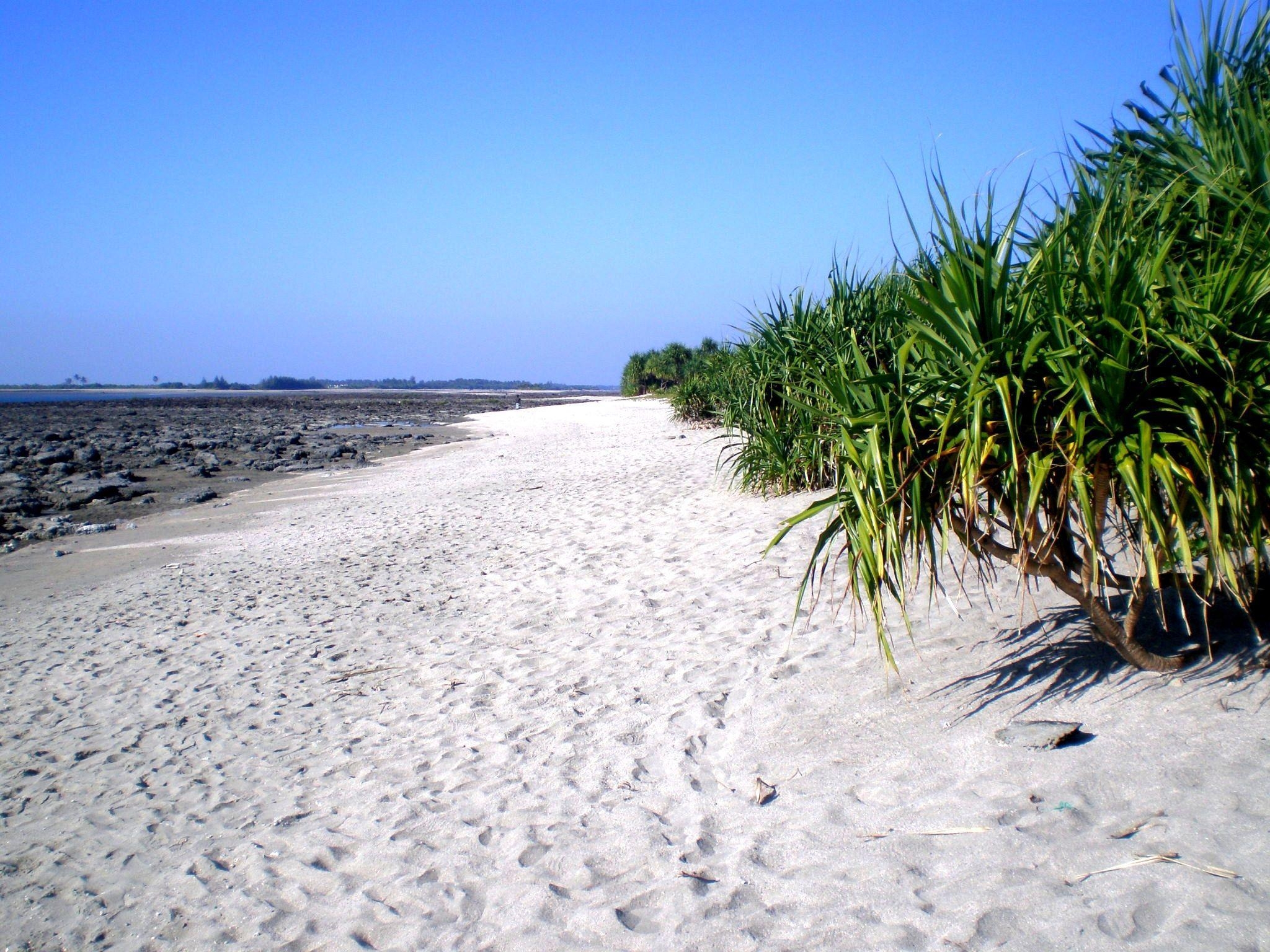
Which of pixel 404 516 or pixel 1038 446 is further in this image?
pixel 404 516

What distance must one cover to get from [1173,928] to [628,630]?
3885mm

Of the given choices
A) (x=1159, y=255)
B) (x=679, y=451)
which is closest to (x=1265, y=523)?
(x=1159, y=255)

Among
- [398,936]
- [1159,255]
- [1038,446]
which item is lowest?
[398,936]

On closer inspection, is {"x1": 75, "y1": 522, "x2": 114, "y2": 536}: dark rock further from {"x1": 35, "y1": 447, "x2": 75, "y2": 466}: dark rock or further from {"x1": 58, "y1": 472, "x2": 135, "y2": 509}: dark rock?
{"x1": 35, "y1": 447, "x2": 75, "y2": 466}: dark rock

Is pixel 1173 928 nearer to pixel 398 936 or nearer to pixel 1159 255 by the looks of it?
pixel 1159 255

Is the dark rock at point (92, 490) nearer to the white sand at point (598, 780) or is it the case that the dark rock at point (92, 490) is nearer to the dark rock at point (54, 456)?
the dark rock at point (54, 456)

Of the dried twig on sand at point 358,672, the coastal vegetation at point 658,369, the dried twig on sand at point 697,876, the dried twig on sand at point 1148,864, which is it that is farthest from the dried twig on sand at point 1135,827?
the coastal vegetation at point 658,369

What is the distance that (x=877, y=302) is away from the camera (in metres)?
8.04

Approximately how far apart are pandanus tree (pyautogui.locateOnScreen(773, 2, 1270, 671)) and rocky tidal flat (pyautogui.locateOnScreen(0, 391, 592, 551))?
41.3 feet

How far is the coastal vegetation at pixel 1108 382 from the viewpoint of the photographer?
2732 millimetres

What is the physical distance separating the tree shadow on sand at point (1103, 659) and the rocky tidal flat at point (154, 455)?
12583mm

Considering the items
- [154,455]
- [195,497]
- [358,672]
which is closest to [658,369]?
[154,455]

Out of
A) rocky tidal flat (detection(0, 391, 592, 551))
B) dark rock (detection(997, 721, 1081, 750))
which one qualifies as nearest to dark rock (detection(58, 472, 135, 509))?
rocky tidal flat (detection(0, 391, 592, 551))

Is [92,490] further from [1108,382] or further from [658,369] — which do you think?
[658,369]
